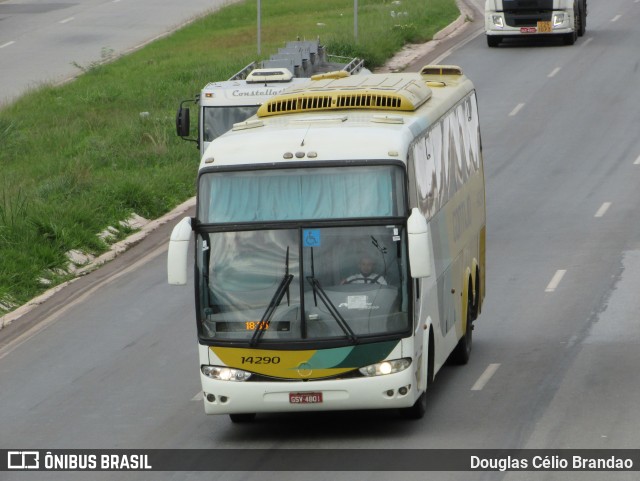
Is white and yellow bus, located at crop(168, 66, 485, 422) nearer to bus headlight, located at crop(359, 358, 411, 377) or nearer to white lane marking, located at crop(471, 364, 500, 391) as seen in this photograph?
bus headlight, located at crop(359, 358, 411, 377)

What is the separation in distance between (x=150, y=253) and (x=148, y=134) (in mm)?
8699

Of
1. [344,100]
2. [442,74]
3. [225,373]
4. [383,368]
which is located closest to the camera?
[383,368]

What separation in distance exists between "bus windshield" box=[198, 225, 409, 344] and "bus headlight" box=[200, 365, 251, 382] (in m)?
0.33

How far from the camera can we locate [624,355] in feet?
66.8

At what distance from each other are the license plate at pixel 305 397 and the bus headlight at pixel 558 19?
114 feet

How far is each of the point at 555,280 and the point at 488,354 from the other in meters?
4.75

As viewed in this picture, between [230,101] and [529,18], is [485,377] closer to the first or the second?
[230,101]

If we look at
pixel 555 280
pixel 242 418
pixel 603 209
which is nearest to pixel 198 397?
pixel 242 418

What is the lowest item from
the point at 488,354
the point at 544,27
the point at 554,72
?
the point at 554,72

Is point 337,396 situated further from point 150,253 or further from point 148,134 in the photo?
point 148,134

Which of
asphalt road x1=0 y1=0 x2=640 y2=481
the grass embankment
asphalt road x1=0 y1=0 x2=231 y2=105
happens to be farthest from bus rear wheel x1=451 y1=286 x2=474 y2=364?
asphalt road x1=0 y1=0 x2=231 y2=105

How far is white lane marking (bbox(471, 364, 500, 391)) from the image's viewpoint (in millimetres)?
19050

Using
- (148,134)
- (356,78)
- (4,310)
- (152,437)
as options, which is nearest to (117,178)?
(148,134)

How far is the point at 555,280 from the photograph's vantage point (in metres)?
25.3
